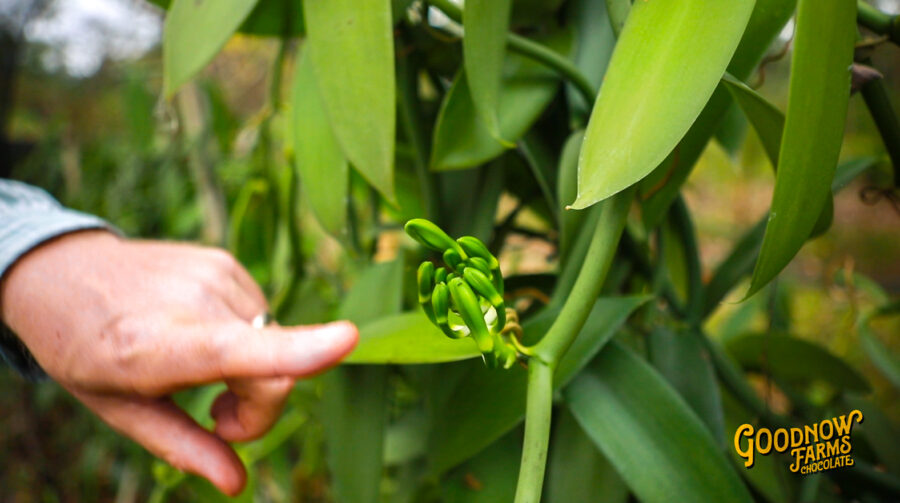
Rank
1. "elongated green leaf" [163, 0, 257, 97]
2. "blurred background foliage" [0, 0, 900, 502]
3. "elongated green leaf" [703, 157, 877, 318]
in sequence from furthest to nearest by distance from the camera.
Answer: "blurred background foliage" [0, 0, 900, 502], "elongated green leaf" [703, 157, 877, 318], "elongated green leaf" [163, 0, 257, 97]

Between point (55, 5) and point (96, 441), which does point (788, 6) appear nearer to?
point (96, 441)

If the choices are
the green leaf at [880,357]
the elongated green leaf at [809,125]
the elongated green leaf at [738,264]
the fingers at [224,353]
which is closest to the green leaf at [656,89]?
the elongated green leaf at [809,125]

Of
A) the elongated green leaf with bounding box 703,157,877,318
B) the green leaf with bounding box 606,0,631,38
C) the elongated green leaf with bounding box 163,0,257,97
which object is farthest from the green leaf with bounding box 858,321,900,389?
the elongated green leaf with bounding box 163,0,257,97

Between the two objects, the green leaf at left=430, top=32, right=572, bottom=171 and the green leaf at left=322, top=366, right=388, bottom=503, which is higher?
the green leaf at left=430, top=32, right=572, bottom=171

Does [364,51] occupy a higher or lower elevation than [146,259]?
higher

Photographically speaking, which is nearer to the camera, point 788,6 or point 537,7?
point 788,6

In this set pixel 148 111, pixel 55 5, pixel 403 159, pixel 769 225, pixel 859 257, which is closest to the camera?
pixel 769 225

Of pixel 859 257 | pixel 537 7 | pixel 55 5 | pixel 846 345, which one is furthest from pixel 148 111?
pixel 859 257

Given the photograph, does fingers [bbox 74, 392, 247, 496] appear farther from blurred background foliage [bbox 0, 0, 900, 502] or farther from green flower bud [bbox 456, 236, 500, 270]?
green flower bud [bbox 456, 236, 500, 270]
